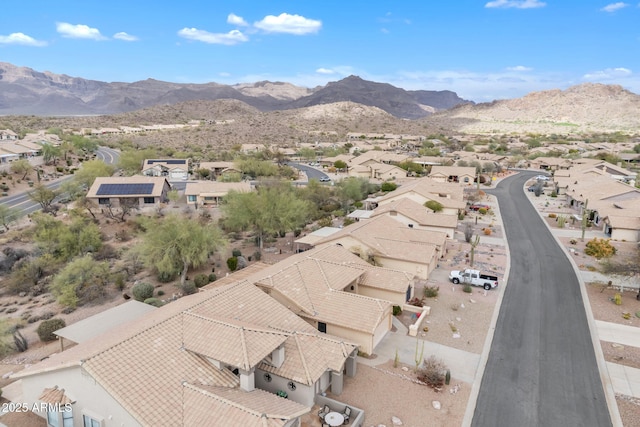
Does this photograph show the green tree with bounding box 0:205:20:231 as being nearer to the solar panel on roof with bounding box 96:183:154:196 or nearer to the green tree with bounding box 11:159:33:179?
the solar panel on roof with bounding box 96:183:154:196

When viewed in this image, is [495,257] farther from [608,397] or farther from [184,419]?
[184,419]

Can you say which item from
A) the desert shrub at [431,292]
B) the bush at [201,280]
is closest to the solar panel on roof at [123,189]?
the bush at [201,280]

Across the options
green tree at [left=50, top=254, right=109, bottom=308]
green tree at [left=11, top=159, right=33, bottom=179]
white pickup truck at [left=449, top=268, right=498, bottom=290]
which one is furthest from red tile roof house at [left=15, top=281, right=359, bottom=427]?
green tree at [left=11, top=159, right=33, bottom=179]

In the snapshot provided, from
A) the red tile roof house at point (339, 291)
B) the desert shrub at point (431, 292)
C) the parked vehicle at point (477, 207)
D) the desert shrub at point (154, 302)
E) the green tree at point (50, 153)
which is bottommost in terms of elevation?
the desert shrub at point (154, 302)

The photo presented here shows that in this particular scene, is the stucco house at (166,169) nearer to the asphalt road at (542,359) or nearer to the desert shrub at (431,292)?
the desert shrub at (431,292)

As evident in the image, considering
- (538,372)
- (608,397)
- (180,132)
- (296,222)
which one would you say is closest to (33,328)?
(296,222)
